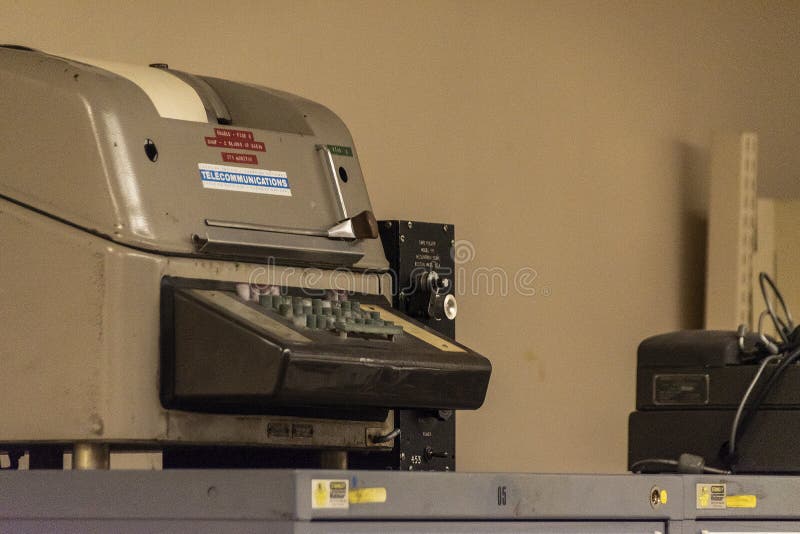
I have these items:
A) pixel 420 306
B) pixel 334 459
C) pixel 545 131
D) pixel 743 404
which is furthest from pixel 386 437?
pixel 545 131

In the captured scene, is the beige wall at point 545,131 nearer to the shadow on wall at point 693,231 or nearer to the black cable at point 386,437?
the shadow on wall at point 693,231

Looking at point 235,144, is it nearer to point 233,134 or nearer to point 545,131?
point 233,134

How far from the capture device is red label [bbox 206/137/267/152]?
171 centimetres

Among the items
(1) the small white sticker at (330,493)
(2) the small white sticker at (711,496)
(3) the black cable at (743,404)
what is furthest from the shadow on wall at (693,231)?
(1) the small white sticker at (330,493)

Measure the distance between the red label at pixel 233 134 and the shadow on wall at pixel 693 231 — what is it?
231cm

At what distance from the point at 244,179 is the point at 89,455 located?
41 cm

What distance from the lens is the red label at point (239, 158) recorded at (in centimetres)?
171

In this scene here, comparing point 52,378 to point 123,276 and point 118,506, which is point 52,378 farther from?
point 118,506

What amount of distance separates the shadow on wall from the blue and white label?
2.29 meters

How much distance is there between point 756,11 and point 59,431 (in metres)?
3.11

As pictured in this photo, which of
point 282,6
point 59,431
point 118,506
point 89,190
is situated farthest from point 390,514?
point 282,6

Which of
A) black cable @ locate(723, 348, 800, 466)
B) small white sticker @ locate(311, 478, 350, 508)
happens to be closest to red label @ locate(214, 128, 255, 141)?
small white sticker @ locate(311, 478, 350, 508)

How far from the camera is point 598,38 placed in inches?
143

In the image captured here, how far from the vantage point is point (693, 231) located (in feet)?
12.7
